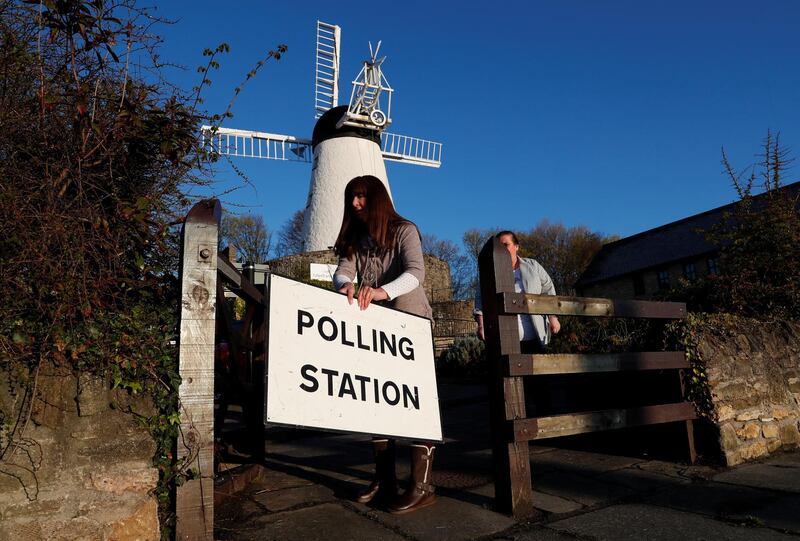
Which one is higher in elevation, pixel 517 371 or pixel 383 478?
pixel 517 371

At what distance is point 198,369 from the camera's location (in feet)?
7.34

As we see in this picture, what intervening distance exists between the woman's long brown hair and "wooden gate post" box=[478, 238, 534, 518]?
1.83 feet

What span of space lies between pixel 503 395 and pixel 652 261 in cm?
3500

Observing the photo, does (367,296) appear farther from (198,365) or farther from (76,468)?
(76,468)

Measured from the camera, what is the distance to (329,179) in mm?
25547

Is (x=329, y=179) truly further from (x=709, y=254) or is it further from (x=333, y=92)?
(x=709, y=254)

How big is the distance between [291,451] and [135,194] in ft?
9.11

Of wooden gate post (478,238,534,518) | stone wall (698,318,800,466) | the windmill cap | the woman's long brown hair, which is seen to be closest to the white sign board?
the windmill cap

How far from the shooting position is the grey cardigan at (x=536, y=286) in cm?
451

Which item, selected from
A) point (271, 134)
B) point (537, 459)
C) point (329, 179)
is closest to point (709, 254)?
point (329, 179)

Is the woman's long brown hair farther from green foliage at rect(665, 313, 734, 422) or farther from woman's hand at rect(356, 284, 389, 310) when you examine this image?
green foliage at rect(665, 313, 734, 422)

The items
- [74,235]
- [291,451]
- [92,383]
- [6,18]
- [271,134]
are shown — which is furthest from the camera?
[271,134]

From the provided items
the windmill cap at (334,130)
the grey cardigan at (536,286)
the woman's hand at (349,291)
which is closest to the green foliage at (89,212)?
the woman's hand at (349,291)

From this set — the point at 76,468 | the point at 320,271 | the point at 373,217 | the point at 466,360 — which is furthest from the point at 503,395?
the point at 320,271
